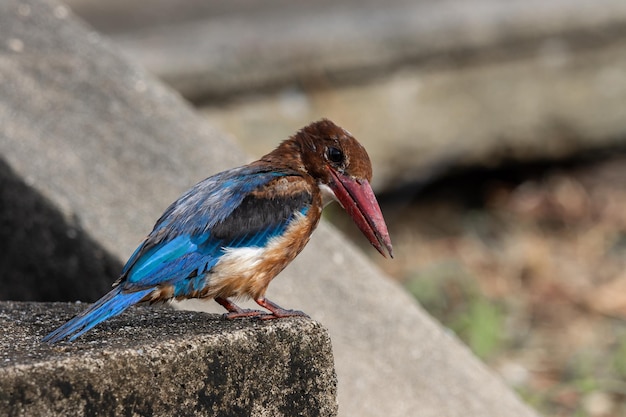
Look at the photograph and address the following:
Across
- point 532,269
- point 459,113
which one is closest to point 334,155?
point 532,269

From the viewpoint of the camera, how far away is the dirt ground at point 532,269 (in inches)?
177

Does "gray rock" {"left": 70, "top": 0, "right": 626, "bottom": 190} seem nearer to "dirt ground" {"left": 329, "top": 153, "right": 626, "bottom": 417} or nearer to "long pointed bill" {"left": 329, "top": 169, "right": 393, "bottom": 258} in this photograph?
"dirt ground" {"left": 329, "top": 153, "right": 626, "bottom": 417}

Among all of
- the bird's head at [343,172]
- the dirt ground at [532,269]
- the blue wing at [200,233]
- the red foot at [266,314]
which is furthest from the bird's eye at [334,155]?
the dirt ground at [532,269]

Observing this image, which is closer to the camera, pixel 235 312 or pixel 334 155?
pixel 235 312

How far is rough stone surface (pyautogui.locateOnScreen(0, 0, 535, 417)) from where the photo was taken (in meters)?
3.12

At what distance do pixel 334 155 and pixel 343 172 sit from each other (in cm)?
5

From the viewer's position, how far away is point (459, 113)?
5906 mm

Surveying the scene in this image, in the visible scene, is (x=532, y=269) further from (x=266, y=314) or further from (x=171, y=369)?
(x=171, y=369)

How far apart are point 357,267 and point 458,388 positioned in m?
0.51

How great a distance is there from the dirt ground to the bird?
1.84 metres

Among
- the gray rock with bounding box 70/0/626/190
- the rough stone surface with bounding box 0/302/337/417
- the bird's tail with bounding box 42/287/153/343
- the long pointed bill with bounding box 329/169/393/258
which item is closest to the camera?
the rough stone surface with bounding box 0/302/337/417

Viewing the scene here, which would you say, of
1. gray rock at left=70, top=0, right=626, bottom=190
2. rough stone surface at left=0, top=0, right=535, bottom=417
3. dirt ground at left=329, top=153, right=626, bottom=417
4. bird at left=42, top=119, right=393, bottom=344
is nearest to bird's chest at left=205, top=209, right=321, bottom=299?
bird at left=42, top=119, right=393, bottom=344

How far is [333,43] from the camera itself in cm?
565

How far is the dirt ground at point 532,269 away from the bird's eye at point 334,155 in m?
1.86
